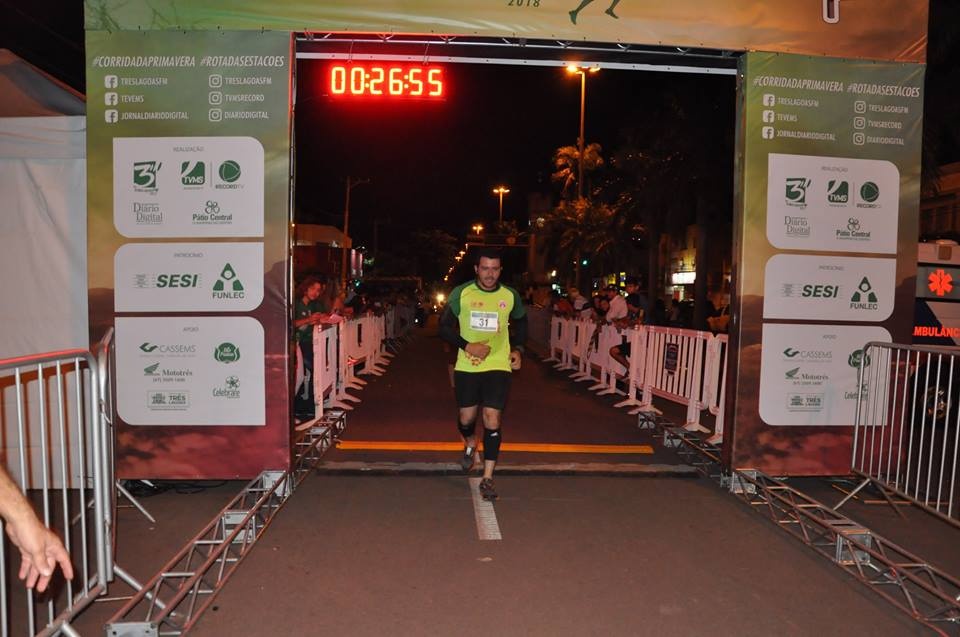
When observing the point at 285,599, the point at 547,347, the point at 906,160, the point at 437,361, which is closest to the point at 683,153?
the point at 547,347

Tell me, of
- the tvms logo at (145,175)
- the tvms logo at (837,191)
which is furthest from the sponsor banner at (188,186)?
the tvms logo at (837,191)

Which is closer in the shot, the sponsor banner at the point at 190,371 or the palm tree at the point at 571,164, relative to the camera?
the sponsor banner at the point at 190,371

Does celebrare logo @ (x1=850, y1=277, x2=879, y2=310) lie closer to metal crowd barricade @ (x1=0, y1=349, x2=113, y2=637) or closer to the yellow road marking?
the yellow road marking

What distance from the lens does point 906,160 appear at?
6617 mm

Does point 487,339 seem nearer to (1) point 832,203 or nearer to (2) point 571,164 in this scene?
(1) point 832,203

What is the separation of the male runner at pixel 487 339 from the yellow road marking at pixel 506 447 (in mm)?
1677

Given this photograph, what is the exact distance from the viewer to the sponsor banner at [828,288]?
6.49 metres

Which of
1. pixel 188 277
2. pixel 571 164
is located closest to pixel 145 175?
pixel 188 277

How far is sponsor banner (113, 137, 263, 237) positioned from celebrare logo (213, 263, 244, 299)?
0.30 meters

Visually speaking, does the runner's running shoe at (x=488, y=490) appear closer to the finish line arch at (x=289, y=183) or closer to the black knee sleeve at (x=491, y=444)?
the black knee sleeve at (x=491, y=444)

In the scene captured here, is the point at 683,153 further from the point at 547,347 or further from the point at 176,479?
the point at 176,479

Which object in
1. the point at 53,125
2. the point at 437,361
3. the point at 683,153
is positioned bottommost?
the point at 437,361

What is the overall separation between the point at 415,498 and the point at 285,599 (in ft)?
6.93

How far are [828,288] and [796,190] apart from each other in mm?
916
